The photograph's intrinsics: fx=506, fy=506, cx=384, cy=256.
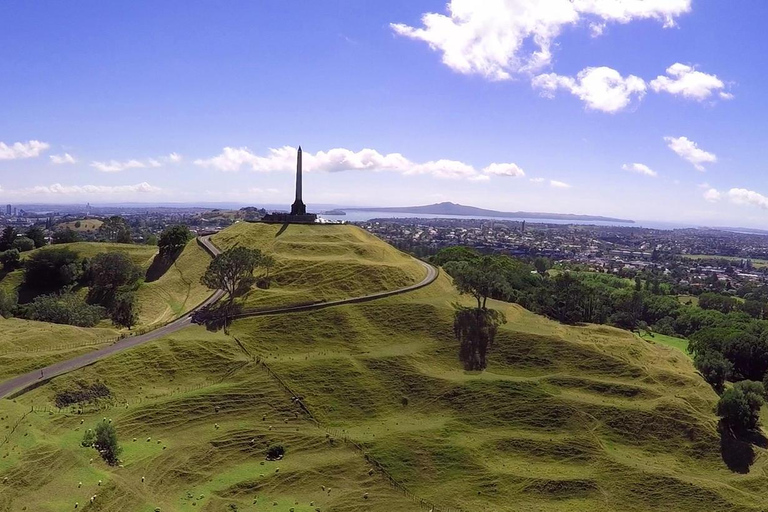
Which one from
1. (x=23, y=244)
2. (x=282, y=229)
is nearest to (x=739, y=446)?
(x=282, y=229)

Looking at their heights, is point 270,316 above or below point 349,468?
above

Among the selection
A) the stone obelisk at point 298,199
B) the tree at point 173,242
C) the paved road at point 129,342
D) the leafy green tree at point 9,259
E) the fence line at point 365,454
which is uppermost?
the stone obelisk at point 298,199

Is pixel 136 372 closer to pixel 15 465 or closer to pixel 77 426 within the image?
pixel 77 426

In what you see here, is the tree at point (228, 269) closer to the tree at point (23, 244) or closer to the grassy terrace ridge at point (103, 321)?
the grassy terrace ridge at point (103, 321)

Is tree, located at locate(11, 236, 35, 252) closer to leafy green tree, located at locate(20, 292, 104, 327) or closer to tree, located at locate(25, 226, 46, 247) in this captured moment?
tree, located at locate(25, 226, 46, 247)

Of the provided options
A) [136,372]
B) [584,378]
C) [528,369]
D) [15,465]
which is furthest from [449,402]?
[15,465]

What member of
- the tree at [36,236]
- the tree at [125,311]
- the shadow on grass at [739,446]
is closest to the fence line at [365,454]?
the tree at [125,311]
